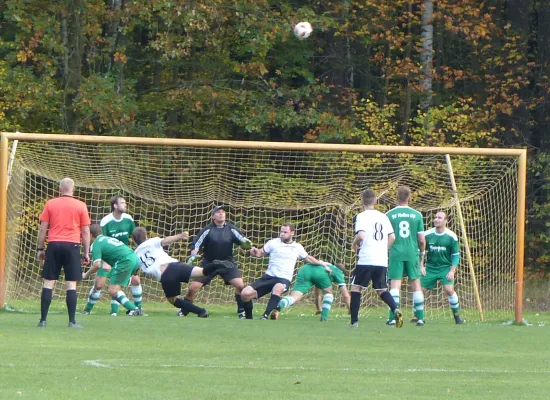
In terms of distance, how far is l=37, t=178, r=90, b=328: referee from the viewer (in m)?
13.3

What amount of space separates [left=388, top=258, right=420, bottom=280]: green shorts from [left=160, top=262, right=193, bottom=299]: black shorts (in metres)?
2.68

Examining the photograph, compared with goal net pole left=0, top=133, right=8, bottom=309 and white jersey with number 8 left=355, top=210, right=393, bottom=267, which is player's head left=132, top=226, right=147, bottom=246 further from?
white jersey with number 8 left=355, top=210, right=393, bottom=267

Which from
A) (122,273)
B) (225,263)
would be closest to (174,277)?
(225,263)

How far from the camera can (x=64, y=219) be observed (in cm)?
1330

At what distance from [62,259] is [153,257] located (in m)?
3.09

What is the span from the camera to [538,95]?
30.8 meters

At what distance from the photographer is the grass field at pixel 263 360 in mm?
8078

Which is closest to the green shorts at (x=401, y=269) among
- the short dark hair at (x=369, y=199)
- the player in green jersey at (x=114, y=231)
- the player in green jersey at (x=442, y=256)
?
the player in green jersey at (x=442, y=256)

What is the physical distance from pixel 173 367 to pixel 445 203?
10939 millimetres

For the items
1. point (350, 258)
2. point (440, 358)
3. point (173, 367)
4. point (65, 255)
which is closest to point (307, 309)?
point (350, 258)

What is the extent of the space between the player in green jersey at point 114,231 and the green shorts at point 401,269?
375 cm

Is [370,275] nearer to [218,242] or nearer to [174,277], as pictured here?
[174,277]

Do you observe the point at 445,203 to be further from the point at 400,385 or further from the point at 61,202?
the point at 400,385

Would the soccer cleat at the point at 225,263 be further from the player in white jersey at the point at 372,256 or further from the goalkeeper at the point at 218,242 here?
the player in white jersey at the point at 372,256
